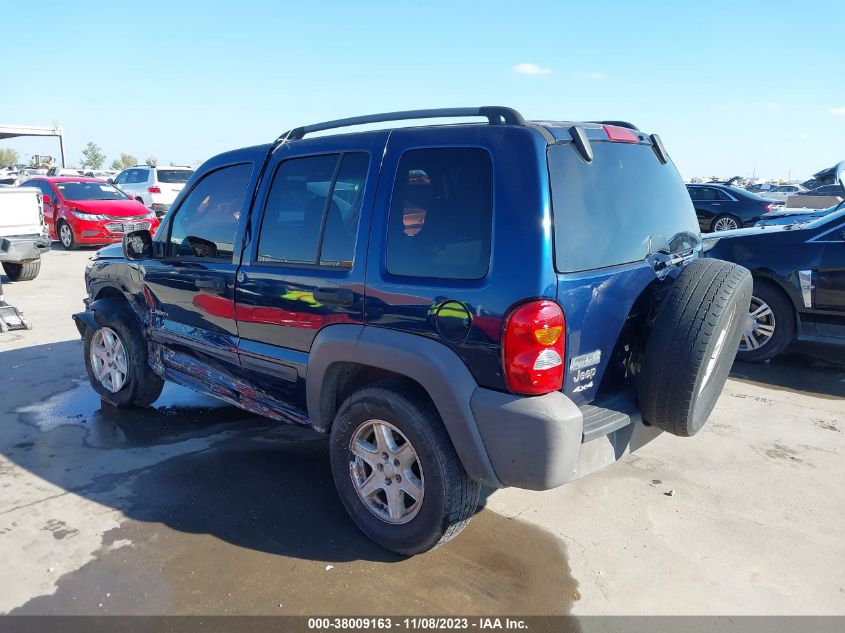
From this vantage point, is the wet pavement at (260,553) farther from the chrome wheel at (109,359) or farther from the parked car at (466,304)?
the chrome wheel at (109,359)

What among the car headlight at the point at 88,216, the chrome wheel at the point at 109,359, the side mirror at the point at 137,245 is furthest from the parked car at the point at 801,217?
the car headlight at the point at 88,216

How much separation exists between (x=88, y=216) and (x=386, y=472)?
13.3 m

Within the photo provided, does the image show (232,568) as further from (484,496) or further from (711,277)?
(711,277)

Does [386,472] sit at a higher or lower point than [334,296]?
lower

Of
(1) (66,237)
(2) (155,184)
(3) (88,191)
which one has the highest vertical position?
(2) (155,184)

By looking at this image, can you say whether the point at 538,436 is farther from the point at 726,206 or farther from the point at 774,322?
the point at 726,206

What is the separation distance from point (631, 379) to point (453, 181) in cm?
130

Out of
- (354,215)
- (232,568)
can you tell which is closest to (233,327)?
(354,215)

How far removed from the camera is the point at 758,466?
4.13 metres

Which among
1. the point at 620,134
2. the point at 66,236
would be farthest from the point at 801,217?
the point at 66,236

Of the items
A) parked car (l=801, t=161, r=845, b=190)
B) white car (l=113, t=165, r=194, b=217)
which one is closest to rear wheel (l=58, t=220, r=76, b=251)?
white car (l=113, t=165, r=194, b=217)

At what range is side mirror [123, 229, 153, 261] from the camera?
4.48m

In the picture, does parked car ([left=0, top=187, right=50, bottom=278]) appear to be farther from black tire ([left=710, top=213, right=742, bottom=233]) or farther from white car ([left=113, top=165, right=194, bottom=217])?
black tire ([left=710, top=213, right=742, bottom=233])

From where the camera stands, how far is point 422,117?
3135 mm
